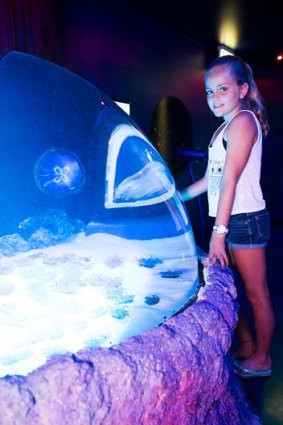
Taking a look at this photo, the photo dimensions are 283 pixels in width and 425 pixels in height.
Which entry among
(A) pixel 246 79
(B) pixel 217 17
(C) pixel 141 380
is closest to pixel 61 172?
(C) pixel 141 380

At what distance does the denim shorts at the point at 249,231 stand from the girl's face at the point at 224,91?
1.57 feet

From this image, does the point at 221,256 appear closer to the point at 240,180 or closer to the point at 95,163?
the point at 240,180

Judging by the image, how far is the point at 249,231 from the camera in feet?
4.67

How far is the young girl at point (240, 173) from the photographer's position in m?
1.31

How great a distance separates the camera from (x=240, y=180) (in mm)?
1416

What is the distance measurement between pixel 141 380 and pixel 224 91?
122 centimetres

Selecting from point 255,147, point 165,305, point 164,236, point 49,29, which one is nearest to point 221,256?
point 164,236

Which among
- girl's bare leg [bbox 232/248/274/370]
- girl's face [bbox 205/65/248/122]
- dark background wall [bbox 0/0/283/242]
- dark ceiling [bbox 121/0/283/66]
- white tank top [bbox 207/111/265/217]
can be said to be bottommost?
girl's bare leg [bbox 232/248/274/370]

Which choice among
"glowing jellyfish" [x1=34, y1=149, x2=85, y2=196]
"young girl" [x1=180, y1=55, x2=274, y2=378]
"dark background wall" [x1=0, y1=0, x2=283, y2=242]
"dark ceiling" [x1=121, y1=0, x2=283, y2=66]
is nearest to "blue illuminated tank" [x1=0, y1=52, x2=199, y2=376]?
"glowing jellyfish" [x1=34, y1=149, x2=85, y2=196]

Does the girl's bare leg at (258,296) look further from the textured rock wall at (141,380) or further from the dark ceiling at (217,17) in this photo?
the dark ceiling at (217,17)

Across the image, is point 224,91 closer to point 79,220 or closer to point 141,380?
point 79,220

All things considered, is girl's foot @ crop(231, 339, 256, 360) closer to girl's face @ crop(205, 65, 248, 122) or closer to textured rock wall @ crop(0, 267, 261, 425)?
textured rock wall @ crop(0, 267, 261, 425)

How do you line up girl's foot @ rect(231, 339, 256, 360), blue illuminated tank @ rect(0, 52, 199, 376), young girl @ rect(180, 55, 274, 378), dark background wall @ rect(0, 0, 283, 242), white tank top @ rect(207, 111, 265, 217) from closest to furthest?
blue illuminated tank @ rect(0, 52, 199, 376) < young girl @ rect(180, 55, 274, 378) < white tank top @ rect(207, 111, 265, 217) < girl's foot @ rect(231, 339, 256, 360) < dark background wall @ rect(0, 0, 283, 242)

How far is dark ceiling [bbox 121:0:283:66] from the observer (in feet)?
11.1
